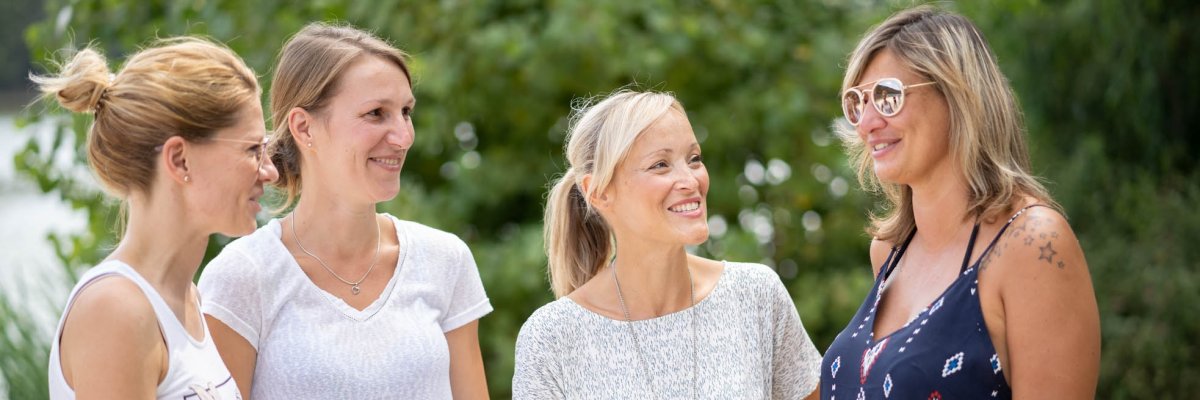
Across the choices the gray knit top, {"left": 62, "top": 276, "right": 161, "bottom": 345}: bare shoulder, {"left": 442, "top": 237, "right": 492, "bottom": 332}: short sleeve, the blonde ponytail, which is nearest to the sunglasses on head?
the gray knit top

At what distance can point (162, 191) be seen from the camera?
7.36 feet

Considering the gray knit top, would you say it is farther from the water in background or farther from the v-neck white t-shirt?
the water in background

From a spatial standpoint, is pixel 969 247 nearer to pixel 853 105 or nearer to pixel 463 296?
pixel 853 105

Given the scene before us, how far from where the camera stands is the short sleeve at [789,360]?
9.33 ft

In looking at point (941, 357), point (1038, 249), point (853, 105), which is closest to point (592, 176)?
point (853, 105)

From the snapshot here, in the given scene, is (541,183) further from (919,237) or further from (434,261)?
(919,237)

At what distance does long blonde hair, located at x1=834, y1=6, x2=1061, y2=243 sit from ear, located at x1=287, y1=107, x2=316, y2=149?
1.19m

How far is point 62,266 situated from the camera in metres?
4.84

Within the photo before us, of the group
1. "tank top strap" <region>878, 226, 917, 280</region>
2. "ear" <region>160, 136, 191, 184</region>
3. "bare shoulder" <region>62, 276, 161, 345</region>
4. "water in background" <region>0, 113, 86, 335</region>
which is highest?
"ear" <region>160, 136, 191, 184</region>

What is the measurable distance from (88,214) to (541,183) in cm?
183

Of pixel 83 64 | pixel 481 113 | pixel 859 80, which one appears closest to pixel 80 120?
pixel 481 113

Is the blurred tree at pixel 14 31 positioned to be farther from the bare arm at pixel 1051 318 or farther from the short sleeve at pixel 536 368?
the bare arm at pixel 1051 318

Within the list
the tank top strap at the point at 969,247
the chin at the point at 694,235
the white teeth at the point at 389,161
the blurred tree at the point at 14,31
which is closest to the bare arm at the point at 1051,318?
the tank top strap at the point at 969,247

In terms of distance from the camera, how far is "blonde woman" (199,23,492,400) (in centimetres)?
258
